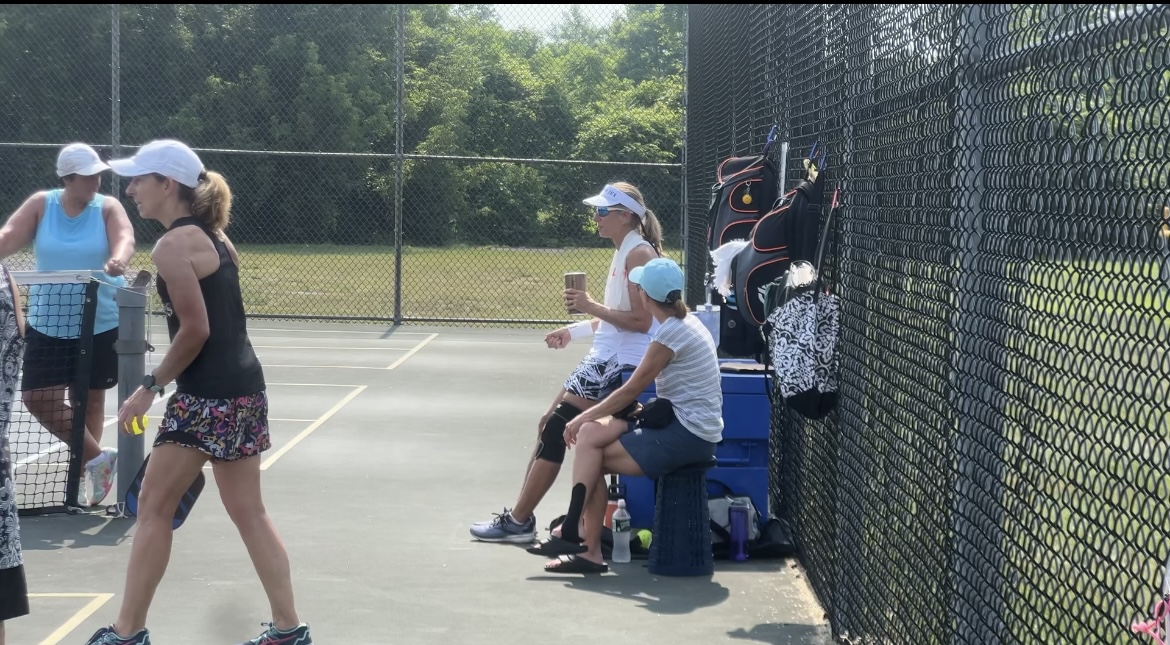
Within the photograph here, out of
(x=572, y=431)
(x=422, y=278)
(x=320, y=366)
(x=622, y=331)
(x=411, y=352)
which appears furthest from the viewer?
(x=422, y=278)

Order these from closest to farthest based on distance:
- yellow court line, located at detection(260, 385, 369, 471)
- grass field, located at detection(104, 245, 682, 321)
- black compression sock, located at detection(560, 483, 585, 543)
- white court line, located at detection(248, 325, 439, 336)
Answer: black compression sock, located at detection(560, 483, 585, 543)
yellow court line, located at detection(260, 385, 369, 471)
white court line, located at detection(248, 325, 439, 336)
grass field, located at detection(104, 245, 682, 321)

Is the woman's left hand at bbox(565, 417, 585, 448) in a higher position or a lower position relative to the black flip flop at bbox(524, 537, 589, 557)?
higher

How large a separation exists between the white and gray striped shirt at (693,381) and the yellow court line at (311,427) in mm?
3144

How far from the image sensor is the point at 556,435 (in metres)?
6.66

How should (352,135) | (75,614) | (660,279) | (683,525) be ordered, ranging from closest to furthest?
(75,614)
(660,279)
(683,525)
(352,135)

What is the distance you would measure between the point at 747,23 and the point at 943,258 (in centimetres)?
481

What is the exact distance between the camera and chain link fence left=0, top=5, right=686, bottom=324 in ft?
74.7

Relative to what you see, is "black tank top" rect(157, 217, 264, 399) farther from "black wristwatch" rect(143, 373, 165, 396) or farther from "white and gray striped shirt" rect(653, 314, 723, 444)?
"white and gray striped shirt" rect(653, 314, 723, 444)

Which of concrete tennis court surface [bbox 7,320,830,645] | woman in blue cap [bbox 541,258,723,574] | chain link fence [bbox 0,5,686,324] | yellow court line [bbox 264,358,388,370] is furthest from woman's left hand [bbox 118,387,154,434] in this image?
chain link fence [bbox 0,5,686,324]

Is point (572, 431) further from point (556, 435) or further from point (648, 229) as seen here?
point (648, 229)

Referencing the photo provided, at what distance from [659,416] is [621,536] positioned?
0.67 m

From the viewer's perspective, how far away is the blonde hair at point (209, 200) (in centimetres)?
459

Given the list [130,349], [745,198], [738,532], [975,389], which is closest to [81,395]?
[130,349]

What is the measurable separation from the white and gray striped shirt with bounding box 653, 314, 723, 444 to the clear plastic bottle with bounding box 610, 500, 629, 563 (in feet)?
1.95
